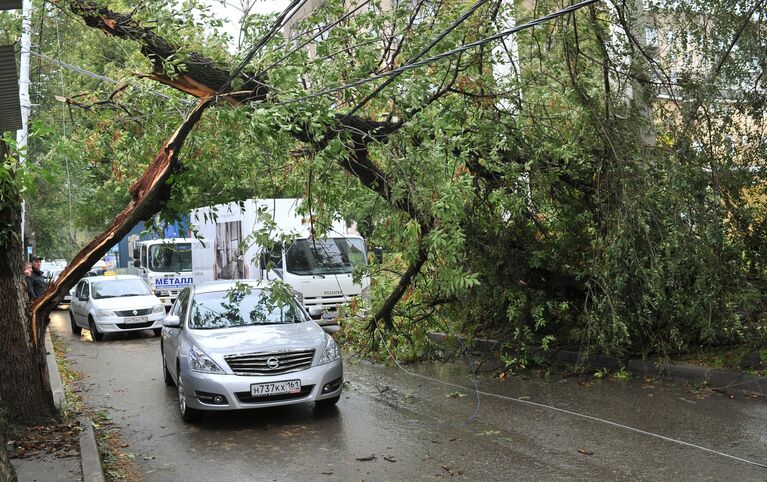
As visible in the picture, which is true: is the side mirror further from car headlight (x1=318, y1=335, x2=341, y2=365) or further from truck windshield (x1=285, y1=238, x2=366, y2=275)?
truck windshield (x1=285, y1=238, x2=366, y2=275)

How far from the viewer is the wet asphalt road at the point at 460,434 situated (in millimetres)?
6852

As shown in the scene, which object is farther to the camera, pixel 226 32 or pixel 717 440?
pixel 226 32

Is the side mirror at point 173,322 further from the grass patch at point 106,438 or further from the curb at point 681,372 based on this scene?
the curb at point 681,372

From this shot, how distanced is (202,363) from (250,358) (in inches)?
22.0

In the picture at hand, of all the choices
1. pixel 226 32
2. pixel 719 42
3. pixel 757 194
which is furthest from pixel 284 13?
pixel 757 194

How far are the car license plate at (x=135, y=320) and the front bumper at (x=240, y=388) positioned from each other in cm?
1069

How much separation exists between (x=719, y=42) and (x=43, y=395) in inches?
362

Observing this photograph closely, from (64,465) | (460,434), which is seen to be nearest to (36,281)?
(64,465)

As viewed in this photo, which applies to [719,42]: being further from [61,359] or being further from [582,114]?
[61,359]

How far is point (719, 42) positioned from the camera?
9.87 meters

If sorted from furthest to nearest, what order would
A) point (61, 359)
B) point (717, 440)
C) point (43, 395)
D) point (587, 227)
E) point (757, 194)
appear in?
point (61, 359) → point (587, 227) → point (757, 194) → point (43, 395) → point (717, 440)

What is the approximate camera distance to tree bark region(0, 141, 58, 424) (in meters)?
8.59

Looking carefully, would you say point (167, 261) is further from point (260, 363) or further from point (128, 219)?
point (260, 363)

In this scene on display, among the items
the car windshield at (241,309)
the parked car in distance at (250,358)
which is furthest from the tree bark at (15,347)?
the car windshield at (241,309)
